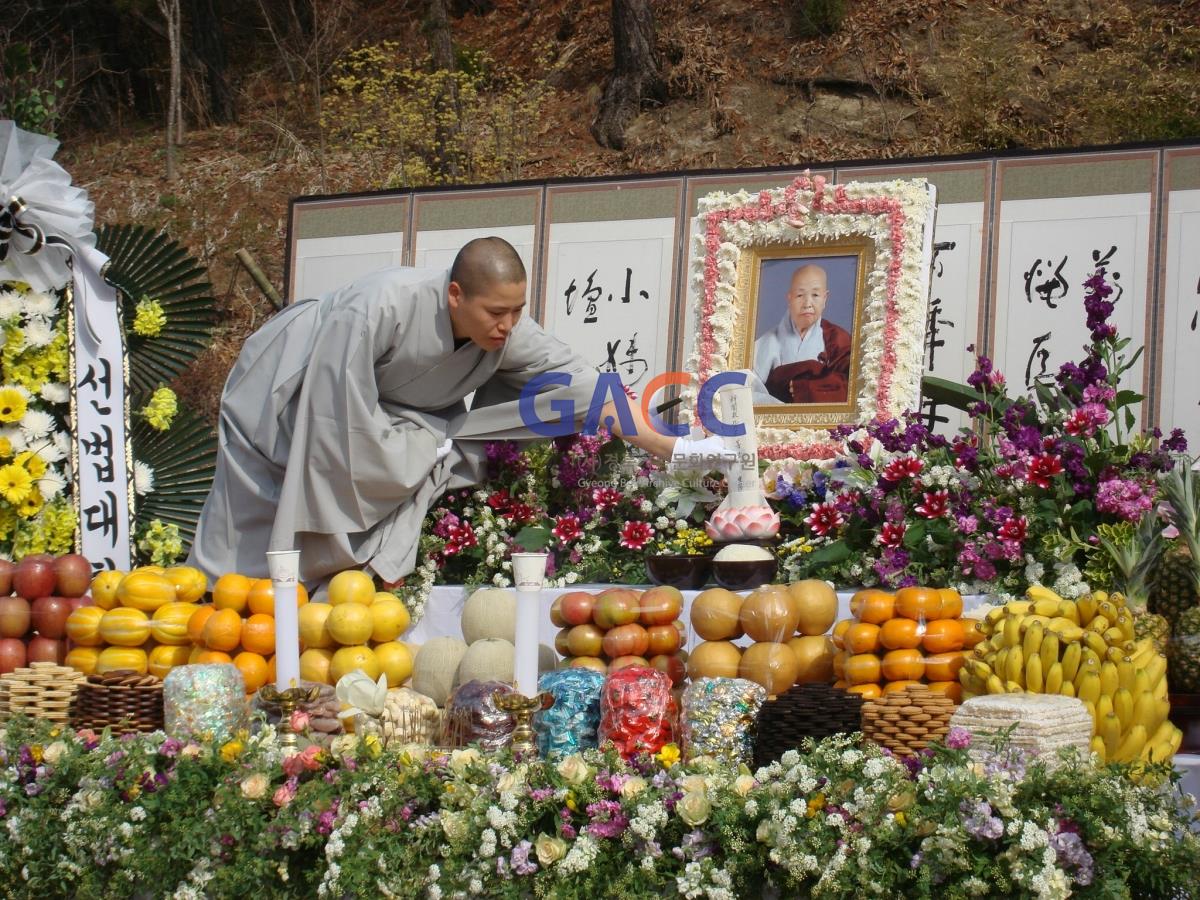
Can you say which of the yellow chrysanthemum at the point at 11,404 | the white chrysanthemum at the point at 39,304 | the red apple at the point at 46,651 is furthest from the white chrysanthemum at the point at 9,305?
the red apple at the point at 46,651

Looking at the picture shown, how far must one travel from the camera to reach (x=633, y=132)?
12.4 m

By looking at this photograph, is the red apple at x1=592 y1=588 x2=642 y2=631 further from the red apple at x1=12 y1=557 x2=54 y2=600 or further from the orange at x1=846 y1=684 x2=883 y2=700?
the red apple at x1=12 y1=557 x2=54 y2=600

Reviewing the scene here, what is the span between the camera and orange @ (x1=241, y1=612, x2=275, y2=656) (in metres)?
4.01

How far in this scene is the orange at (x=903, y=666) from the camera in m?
3.50

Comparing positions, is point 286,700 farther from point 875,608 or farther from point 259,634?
point 875,608

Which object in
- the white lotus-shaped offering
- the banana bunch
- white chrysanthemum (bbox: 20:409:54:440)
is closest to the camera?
the banana bunch

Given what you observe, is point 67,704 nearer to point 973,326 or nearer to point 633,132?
point 973,326

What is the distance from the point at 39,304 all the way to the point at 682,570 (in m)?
3.15

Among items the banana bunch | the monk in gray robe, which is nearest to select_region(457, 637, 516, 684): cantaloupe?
the banana bunch

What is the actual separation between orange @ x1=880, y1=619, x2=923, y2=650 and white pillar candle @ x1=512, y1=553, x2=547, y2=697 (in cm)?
85

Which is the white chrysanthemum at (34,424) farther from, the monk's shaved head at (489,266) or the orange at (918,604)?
the orange at (918,604)

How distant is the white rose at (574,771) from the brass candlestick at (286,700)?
736mm

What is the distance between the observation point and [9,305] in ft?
20.2

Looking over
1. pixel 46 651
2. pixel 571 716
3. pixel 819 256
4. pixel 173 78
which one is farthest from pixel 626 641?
pixel 173 78
